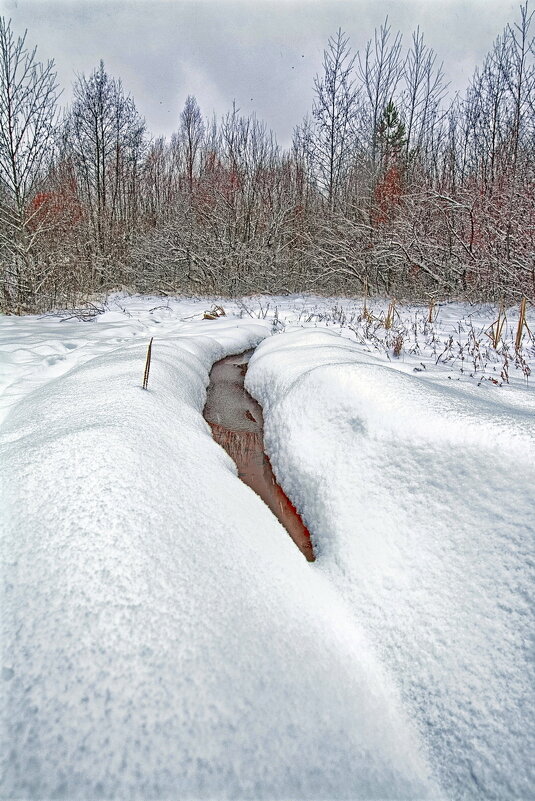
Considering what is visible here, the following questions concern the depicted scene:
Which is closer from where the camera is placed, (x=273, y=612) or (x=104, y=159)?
(x=273, y=612)

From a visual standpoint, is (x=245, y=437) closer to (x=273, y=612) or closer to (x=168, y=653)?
(x=273, y=612)

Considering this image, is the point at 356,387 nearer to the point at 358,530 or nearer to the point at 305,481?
the point at 305,481

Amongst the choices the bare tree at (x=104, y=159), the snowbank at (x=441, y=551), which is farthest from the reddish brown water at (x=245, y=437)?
the bare tree at (x=104, y=159)

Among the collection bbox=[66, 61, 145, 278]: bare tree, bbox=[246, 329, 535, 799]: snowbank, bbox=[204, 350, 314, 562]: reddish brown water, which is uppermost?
bbox=[66, 61, 145, 278]: bare tree

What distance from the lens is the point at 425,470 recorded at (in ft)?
4.12

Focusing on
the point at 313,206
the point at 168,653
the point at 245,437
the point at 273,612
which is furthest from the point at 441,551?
the point at 313,206

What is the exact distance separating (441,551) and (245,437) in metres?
1.57

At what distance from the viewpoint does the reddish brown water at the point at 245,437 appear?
63.6 inches

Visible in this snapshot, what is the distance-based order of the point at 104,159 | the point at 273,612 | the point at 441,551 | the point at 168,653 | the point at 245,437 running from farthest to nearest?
the point at 104,159
the point at 245,437
the point at 441,551
the point at 273,612
the point at 168,653

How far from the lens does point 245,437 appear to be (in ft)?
8.14

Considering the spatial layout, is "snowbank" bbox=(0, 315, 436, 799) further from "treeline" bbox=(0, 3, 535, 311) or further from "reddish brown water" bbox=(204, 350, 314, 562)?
"treeline" bbox=(0, 3, 535, 311)

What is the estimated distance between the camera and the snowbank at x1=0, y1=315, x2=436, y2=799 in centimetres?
57

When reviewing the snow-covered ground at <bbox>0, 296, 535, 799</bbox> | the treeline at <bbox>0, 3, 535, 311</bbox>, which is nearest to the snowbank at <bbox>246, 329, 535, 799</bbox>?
the snow-covered ground at <bbox>0, 296, 535, 799</bbox>

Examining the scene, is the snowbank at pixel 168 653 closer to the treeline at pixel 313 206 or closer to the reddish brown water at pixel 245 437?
the reddish brown water at pixel 245 437
